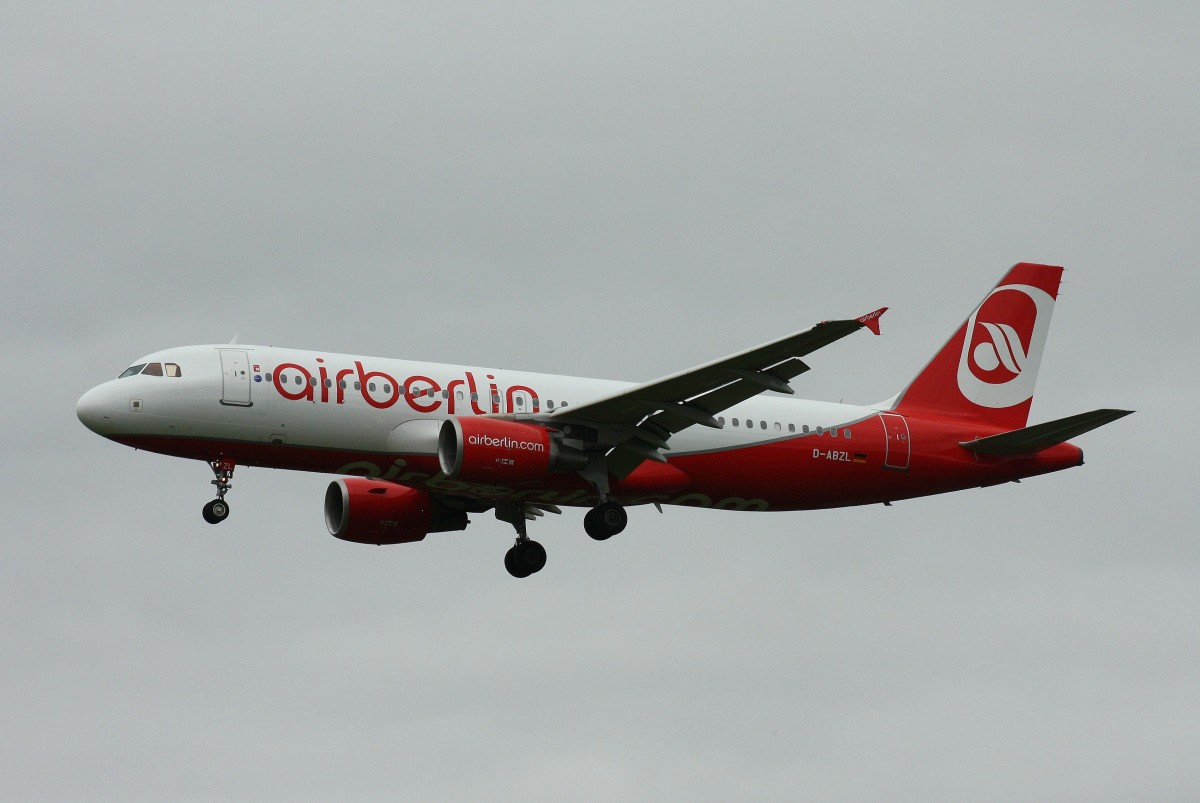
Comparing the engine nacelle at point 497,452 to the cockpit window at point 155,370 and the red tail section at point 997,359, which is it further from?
the red tail section at point 997,359

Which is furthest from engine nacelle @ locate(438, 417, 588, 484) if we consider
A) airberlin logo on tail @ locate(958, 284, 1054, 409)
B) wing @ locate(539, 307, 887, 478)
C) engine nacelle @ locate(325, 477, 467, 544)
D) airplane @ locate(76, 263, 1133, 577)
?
airberlin logo on tail @ locate(958, 284, 1054, 409)

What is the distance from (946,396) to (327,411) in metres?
16.0

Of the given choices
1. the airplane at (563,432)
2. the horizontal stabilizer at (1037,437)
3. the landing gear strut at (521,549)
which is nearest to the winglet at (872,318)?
the airplane at (563,432)

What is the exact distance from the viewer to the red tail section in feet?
154

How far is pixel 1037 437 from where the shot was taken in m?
44.5

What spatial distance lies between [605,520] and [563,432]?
7.90ft

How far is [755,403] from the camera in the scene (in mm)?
44469

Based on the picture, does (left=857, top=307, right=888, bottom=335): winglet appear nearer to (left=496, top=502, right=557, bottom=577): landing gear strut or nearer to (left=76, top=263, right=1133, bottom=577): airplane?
(left=76, top=263, right=1133, bottom=577): airplane

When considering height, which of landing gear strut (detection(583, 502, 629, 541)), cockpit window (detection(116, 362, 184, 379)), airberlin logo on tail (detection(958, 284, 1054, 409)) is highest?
airberlin logo on tail (detection(958, 284, 1054, 409))

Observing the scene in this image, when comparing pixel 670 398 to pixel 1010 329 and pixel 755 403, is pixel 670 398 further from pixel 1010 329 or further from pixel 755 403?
pixel 1010 329

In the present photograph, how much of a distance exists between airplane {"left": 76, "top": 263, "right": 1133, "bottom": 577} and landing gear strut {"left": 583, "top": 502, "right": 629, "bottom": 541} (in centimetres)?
5

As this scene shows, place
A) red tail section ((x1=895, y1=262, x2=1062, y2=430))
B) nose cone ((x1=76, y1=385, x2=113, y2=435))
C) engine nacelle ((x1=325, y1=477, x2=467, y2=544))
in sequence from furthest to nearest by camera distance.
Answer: red tail section ((x1=895, y1=262, x2=1062, y2=430)) → engine nacelle ((x1=325, y1=477, x2=467, y2=544)) → nose cone ((x1=76, y1=385, x2=113, y2=435))

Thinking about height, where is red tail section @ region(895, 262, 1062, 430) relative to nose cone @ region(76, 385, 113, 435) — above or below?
above

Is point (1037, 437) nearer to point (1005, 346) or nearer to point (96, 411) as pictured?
point (1005, 346)
